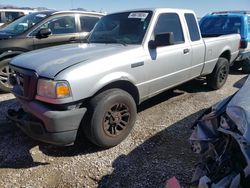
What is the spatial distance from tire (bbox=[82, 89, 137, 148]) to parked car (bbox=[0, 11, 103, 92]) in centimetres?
311

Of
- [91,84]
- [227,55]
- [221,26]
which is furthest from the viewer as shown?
[221,26]

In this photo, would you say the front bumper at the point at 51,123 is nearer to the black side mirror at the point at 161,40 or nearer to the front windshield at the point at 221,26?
the black side mirror at the point at 161,40

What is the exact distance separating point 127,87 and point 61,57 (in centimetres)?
100

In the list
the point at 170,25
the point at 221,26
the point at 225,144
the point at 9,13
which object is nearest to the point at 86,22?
the point at 170,25

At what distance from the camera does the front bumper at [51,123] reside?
3.19m

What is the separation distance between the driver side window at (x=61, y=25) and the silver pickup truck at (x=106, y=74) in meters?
2.17

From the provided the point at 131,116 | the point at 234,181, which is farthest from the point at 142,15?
the point at 234,181

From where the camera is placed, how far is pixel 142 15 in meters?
4.52

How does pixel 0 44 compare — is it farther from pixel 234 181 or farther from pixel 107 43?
pixel 234 181

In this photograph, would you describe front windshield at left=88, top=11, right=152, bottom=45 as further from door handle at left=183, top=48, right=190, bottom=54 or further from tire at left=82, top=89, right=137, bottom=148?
tire at left=82, top=89, right=137, bottom=148

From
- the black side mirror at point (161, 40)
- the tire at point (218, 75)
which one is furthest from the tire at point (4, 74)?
the tire at point (218, 75)

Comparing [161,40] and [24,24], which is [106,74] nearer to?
[161,40]

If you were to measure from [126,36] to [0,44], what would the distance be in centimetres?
311

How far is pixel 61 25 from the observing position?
690cm
